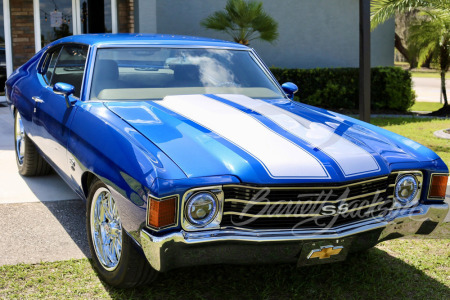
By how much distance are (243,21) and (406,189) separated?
984 cm

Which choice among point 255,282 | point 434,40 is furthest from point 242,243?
point 434,40

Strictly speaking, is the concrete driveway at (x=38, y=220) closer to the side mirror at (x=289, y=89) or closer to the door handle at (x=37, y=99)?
the door handle at (x=37, y=99)

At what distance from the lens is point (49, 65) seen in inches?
217

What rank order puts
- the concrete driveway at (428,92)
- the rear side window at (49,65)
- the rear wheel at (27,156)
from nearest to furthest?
the rear side window at (49,65), the rear wheel at (27,156), the concrete driveway at (428,92)

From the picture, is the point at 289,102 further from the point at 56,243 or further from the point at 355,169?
the point at 56,243

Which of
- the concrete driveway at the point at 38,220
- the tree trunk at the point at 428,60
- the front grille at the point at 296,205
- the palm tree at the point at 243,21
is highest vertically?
the palm tree at the point at 243,21

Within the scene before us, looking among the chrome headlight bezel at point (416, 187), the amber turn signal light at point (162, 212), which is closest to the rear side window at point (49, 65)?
the amber turn signal light at point (162, 212)

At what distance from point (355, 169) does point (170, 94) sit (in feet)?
5.62

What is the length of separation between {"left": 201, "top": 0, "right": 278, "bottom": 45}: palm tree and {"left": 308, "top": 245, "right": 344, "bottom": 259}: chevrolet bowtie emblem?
9967 millimetres

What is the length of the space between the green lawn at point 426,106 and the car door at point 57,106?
39.0ft

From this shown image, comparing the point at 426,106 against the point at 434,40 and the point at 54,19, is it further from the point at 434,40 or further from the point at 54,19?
the point at 54,19

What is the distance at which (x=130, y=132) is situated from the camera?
11.5ft

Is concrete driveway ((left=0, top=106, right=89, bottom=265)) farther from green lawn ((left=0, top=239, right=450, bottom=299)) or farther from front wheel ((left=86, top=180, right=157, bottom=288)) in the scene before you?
front wheel ((left=86, top=180, right=157, bottom=288))

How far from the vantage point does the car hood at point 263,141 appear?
123 inches
